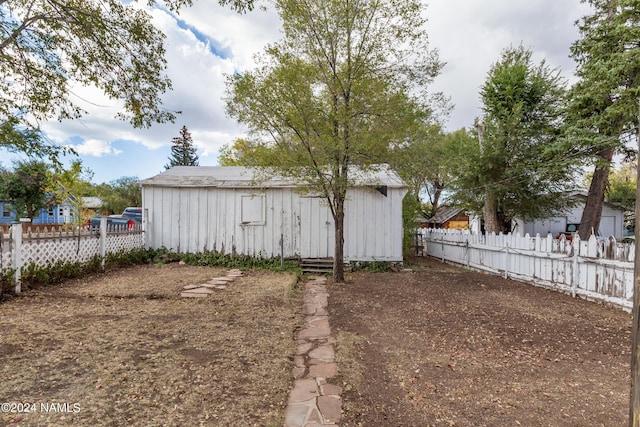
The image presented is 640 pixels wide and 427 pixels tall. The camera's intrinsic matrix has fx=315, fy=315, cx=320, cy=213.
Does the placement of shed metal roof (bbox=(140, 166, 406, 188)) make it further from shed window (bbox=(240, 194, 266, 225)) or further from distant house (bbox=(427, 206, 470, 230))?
distant house (bbox=(427, 206, 470, 230))

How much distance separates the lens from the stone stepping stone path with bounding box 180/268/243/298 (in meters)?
5.85

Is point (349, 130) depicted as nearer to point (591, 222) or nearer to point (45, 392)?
point (45, 392)

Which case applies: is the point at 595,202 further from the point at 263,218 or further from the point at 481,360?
the point at 263,218

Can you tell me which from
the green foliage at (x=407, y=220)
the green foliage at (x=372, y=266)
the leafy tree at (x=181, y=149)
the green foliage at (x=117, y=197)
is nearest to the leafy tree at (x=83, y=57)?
the green foliage at (x=372, y=266)

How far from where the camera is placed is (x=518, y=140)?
12.3 m

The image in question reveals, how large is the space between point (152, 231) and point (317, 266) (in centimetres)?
556

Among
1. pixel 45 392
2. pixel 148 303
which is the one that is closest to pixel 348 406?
pixel 45 392


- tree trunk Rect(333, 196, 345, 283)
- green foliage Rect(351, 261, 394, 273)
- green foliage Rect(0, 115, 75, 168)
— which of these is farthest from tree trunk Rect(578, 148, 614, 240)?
green foliage Rect(0, 115, 75, 168)

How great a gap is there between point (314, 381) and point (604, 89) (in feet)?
39.5

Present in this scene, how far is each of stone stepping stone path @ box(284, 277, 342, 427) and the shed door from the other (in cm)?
500

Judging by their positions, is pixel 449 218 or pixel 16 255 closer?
pixel 16 255

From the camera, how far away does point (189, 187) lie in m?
10.2

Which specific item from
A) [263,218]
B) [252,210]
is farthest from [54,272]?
[263,218]

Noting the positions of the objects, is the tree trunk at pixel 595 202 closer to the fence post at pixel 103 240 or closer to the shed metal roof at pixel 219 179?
the shed metal roof at pixel 219 179
